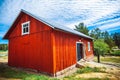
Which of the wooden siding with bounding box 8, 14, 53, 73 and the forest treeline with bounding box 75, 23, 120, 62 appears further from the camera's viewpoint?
the forest treeline with bounding box 75, 23, 120, 62

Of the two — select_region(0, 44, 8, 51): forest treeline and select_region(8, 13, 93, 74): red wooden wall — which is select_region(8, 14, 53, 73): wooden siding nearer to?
select_region(8, 13, 93, 74): red wooden wall

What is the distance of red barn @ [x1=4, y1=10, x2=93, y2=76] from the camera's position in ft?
37.2

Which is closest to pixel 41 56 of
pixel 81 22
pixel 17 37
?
pixel 17 37

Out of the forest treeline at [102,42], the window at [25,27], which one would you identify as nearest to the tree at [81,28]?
the forest treeline at [102,42]

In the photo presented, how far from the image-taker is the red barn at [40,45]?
11344 millimetres

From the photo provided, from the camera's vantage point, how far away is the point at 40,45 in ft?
39.9

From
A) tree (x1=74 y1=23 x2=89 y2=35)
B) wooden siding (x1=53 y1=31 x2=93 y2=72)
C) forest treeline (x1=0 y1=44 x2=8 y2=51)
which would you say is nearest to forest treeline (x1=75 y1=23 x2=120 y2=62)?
tree (x1=74 y1=23 x2=89 y2=35)

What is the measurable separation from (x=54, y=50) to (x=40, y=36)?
6.70 ft

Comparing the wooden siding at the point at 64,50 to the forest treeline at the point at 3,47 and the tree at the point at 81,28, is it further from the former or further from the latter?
the forest treeline at the point at 3,47

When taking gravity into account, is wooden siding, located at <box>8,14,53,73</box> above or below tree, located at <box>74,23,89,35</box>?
below

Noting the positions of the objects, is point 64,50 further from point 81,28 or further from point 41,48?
point 81,28

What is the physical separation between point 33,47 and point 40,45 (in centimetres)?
103

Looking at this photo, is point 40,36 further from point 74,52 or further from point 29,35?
point 74,52

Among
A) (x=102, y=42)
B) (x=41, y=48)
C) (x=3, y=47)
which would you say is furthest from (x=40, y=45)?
(x=3, y=47)
